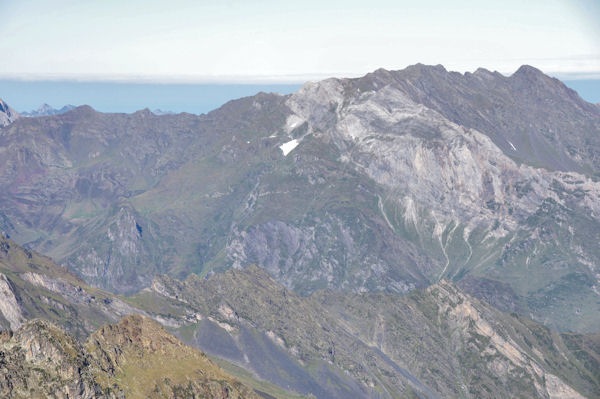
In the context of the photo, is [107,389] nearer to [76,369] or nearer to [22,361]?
[76,369]

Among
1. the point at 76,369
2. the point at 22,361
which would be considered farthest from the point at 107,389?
the point at 22,361

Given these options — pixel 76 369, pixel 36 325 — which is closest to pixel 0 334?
pixel 36 325

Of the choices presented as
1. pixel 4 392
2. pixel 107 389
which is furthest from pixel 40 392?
pixel 107 389

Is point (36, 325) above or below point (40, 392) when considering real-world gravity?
above

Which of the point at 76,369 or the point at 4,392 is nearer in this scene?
the point at 4,392

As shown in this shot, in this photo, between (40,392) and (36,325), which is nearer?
(40,392)

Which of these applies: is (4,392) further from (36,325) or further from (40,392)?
(36,325)

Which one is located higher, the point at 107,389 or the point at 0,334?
the point at 0,334

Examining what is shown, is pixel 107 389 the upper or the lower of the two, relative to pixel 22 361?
lower

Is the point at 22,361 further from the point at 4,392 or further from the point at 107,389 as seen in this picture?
the point at 107,389
